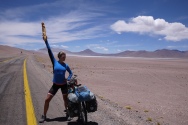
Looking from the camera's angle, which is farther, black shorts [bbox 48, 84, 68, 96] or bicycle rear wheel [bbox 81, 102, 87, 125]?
black shorts [bbox 48, 84, 68, 96]

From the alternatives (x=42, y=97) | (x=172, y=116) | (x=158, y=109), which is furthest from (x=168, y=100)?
(x=42, y=97)

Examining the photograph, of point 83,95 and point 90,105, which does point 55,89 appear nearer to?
point 83,95

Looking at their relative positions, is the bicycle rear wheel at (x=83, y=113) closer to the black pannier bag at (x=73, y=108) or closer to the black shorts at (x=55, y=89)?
the black pannier bag at (x=73, y=108)

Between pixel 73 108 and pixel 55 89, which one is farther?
pixel 55 89

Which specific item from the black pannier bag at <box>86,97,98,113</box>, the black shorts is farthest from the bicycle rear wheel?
the black shorts

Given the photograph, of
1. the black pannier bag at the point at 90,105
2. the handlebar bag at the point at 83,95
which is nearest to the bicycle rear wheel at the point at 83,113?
the black pannier bag at the point at 90,105

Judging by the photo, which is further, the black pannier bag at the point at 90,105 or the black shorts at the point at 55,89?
the black shorts at the point at 55,89

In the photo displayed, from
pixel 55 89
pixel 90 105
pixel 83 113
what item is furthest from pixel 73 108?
pixel 55 89

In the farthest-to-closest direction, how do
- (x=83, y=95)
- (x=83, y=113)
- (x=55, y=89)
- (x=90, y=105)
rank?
(x=55, y=89) → (x=83, y=113) → (x=90, y=105) → (x=83, y=95)

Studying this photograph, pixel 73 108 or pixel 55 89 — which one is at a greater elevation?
pixel 55 89

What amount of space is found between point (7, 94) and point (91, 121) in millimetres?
4845

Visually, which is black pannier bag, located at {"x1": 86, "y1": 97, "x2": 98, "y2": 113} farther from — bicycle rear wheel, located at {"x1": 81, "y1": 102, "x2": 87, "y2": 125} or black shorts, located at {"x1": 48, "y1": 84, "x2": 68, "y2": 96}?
black shorts, located at {"x1": 48, "y1": 84, "x2": 68, "y2": 96}

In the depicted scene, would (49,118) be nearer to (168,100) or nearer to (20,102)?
(20,102)

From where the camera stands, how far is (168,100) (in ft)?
40.6
